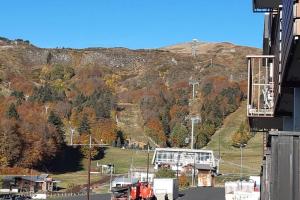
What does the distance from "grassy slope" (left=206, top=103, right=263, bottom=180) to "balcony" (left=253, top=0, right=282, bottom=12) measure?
10016 centimetres

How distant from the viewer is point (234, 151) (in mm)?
163250

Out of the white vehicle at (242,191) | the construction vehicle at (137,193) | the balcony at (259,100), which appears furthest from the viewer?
the white vehicle at (242,191)

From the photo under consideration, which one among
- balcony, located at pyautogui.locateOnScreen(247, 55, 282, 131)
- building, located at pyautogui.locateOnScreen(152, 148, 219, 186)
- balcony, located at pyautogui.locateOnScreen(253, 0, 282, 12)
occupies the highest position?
balcony, located at pyautogui.locateOnScreen(253, 0, 282, 12)

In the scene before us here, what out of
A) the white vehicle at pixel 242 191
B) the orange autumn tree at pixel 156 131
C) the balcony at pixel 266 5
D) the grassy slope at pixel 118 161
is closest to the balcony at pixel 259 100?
the balcony at pixel 266 5

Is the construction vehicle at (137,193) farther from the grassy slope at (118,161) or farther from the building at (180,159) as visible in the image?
the building at (180,159)

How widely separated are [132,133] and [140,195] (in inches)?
5946

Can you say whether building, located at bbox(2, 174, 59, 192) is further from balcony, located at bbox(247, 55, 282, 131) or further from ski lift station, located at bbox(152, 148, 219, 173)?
balcony, located at bbox(247, 55, 282, 131)

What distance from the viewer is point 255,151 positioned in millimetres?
156000

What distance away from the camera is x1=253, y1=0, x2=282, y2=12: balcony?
1448 centimetres

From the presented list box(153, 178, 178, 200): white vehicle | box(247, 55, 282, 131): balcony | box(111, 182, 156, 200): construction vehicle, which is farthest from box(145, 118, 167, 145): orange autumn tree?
box(247, 55, 282, 131): balcony

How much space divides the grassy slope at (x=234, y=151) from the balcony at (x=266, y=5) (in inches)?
3943

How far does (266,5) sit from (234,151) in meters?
150

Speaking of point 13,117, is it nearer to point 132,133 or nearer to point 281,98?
point 132,133

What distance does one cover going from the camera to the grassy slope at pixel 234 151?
125 m
